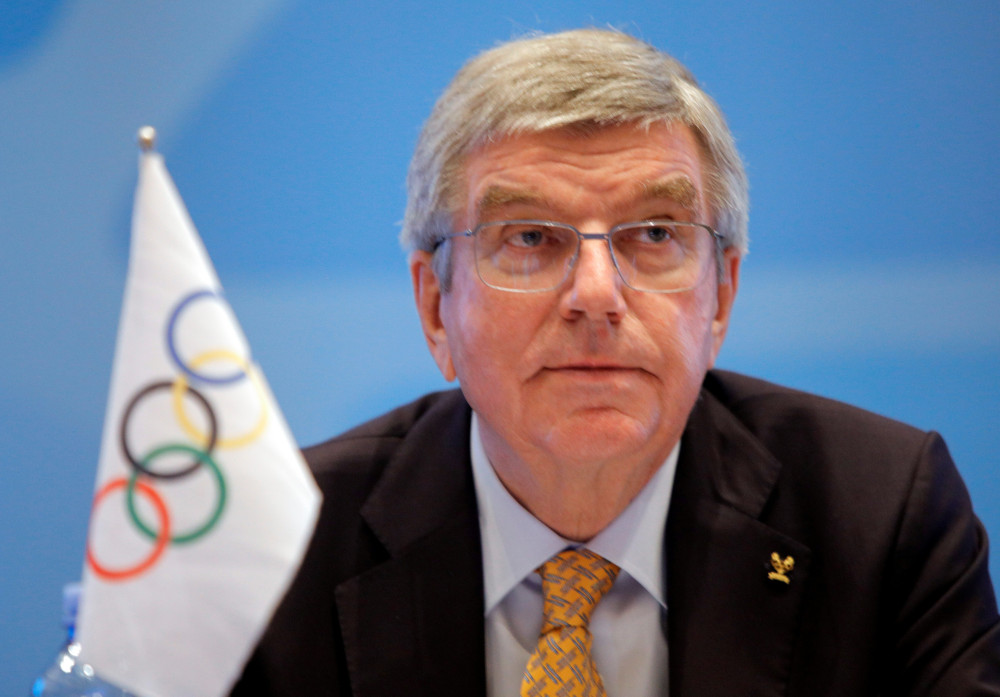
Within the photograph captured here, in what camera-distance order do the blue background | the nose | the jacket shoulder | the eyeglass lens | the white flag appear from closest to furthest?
the white flag → the nose → the eyeglass lens → the jacket shoulder → the blue background

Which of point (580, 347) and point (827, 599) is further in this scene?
point (827, 599)

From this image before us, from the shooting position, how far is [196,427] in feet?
3.14

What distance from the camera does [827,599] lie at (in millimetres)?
1798

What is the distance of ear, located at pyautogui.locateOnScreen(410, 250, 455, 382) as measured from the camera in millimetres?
1973

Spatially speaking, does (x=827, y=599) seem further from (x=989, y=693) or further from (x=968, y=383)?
(x=968, y=383)

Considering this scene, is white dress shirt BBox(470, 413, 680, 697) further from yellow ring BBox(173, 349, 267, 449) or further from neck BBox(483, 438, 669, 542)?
yellow ring BBox(173, 349, 267, 449)

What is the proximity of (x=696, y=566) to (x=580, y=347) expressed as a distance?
544 millimetres

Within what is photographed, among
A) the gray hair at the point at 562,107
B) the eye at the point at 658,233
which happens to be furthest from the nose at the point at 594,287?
the gray hair at the point at 562,107

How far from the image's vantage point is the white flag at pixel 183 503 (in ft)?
3.08

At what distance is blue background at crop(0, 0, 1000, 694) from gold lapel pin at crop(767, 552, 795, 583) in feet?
3.13

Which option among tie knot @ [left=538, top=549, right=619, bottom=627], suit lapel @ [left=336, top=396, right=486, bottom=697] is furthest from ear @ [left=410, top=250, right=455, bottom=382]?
tie knot @ [left=538, top=549, right=619, bottom=627]

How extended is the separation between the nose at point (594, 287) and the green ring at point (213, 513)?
81 cm

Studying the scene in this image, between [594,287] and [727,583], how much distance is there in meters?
0.67

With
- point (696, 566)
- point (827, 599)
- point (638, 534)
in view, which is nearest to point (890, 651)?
point (827, 599)
